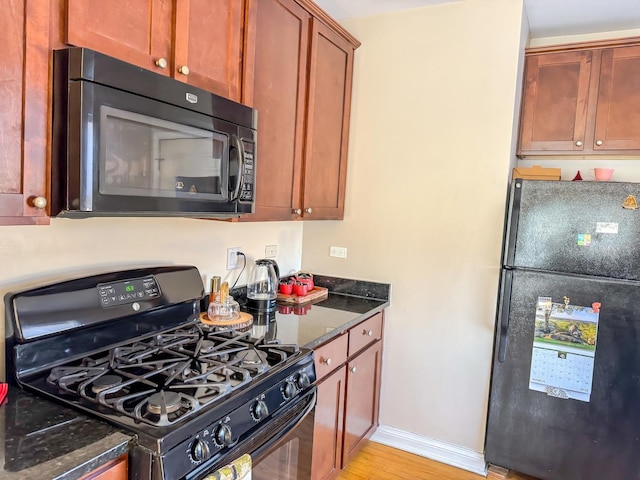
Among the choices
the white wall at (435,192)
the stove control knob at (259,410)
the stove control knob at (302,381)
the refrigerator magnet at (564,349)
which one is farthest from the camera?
the white wall at (435,192)

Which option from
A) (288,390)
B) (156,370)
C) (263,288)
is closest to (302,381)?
(288,390)

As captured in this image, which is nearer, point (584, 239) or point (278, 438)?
point (278, 438)

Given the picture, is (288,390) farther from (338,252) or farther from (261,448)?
(338,252)

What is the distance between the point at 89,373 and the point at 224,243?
100cm

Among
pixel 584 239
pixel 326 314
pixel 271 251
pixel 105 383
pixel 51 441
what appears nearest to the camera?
pixel 51 441

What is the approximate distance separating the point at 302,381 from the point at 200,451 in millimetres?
521

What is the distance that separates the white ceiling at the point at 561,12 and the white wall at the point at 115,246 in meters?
1.32

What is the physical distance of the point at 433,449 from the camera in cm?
250

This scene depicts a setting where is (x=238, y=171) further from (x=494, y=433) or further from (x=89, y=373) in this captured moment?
(x=494, y=433)

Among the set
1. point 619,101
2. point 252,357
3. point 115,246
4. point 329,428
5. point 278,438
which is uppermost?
point 619,101

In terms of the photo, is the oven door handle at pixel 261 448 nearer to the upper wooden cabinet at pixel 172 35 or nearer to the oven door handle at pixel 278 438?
the oven door handle at pixel 278 438

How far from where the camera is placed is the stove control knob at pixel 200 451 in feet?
3.50

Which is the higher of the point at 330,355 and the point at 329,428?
the point at 330,355

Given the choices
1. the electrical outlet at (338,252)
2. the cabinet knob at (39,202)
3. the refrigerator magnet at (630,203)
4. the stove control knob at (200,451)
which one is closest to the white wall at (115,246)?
the cabinet knob at (39,202)
